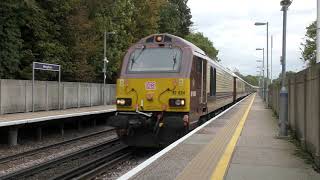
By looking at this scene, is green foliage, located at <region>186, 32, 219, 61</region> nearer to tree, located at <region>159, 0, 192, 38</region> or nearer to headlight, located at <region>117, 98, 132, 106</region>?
tree, located at <region>159, 0, 192, 38</region>

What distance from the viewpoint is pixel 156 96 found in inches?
551

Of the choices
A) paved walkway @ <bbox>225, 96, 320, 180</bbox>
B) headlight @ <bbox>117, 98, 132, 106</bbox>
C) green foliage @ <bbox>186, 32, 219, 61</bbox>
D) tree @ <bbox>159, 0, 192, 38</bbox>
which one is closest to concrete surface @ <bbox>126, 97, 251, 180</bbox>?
paved walkway @ <bbox>225, 96, 320, 180</bbox>

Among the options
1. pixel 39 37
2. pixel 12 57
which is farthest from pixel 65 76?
pixel 12 57

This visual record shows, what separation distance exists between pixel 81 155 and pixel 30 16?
22.0 meters

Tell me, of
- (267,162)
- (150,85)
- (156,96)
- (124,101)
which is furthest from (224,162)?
(124,101)

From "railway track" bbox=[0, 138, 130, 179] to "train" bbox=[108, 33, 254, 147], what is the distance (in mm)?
967

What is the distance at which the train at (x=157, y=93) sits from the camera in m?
13.8

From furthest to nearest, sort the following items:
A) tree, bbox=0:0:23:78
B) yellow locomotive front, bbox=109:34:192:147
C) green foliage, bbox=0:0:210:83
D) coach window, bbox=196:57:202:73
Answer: green foliage, bbox=0:0:210:83 < tree, bbox=0:0:23:78 < coach window, bbox=196:57:202:73 < yellow locomotive front, bbox=109:34:192:147

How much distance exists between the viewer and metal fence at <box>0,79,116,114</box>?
74.1ft

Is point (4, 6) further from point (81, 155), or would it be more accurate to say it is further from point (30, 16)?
point (81, 155)

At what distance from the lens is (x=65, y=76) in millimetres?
38438

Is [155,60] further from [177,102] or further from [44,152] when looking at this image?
[44,152]

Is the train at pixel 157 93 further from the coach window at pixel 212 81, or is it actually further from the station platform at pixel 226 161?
the coach window at pixel 212 81

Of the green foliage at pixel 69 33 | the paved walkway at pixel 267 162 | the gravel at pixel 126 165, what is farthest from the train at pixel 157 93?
the green foliage at pixel 69 33
